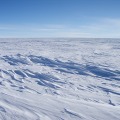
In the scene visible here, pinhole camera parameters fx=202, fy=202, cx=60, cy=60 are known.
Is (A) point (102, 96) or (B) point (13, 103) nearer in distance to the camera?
(B) point (13, 103)

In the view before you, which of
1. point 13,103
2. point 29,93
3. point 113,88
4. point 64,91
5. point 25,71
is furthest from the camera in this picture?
point 25,71

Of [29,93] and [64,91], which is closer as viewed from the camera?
[29,93]

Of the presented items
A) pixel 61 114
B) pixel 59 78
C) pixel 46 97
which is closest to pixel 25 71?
pixel 59 78

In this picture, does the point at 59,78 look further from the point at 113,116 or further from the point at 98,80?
the point at 113,116

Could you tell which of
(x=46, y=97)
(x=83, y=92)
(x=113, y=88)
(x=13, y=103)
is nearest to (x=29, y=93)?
(x=46, y=97)

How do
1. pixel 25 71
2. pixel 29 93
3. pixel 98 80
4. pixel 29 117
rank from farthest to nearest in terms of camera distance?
pixel 25 71 → pixel 98 80 → pixel 29 93 → pixel 29 117

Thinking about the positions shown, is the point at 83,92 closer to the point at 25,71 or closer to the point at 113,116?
the point at 113,116

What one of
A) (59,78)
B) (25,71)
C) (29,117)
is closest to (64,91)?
(59,78)

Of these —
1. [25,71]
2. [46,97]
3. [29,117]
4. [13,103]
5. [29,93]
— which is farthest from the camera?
[25,71]

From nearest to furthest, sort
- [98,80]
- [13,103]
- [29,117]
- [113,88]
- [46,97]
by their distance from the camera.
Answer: [29,117] < [13,103] < [46,97] < [113,88] < [98,80]
